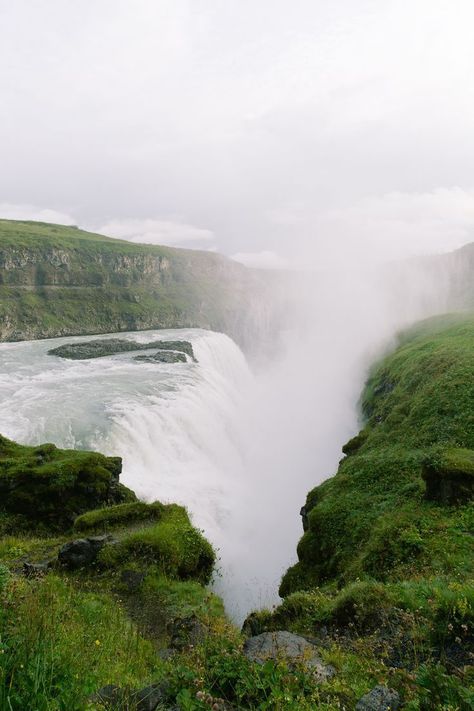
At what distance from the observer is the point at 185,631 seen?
8047 mm

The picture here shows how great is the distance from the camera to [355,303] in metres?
146

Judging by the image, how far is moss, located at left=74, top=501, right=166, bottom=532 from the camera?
14.4 meters


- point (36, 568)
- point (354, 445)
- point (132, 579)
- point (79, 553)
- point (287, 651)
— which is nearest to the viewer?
point (287, 651)

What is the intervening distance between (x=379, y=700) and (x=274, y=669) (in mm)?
1035

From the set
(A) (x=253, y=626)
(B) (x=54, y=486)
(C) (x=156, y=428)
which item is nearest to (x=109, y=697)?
(A) (x=253, y=626)

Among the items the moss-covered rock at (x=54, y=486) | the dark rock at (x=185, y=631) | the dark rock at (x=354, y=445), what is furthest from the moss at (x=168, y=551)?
the dark rock at (x=354, y=445)

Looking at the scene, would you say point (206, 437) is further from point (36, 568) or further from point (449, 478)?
point (449, 478)

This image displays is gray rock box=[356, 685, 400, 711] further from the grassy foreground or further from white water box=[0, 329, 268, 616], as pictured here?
white water box=[0, 329, 268, 616]

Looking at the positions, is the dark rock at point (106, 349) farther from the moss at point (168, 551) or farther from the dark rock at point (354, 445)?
the moss at point (168, 551)

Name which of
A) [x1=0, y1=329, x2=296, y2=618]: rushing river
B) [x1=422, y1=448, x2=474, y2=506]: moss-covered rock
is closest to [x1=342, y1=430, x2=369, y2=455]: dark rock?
[x1=0, y1=329, x2=296, y2=618]: rushing river

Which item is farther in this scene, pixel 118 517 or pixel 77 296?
pixel 77 296

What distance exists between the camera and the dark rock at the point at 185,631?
7605 millimetres

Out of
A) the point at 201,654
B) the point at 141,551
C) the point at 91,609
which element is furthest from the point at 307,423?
the point at 201,654

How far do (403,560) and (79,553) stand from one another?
30.1 feet
